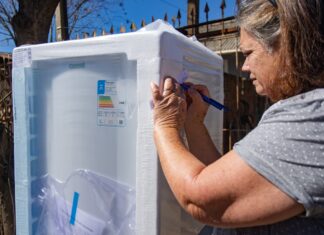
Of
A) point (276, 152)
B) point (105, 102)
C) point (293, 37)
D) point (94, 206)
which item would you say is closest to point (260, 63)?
point (293, 37)

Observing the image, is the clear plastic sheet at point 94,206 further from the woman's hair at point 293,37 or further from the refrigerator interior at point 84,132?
the woman's hair at point 293,37

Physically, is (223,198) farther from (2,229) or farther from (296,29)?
(2,229)

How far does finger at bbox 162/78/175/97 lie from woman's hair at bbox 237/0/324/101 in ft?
1.00

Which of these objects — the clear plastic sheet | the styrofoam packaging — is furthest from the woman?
the clear plastic sheet

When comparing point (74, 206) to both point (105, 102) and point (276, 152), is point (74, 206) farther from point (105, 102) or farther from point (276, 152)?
point (276, 152)

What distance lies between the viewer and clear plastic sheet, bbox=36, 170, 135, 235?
119 centimetres

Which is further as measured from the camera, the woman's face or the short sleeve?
the woman's face

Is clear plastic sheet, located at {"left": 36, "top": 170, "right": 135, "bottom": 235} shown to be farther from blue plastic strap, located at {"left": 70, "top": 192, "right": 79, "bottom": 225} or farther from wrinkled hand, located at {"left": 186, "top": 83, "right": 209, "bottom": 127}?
wrinkled hand, located at {"left": 186, "top": 83, "right": 209, "bottom": 127}

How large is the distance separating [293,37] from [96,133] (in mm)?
744

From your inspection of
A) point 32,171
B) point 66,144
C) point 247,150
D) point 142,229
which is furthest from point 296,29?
point 32,171

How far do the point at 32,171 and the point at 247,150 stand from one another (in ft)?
3.21

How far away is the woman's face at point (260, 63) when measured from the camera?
0.87 m

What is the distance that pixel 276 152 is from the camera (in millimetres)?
743

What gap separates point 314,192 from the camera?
2.37ft
